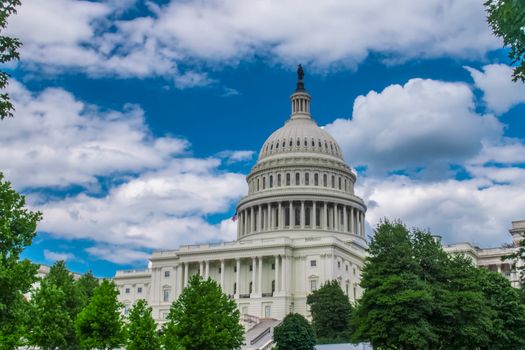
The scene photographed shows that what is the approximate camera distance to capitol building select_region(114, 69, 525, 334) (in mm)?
135000

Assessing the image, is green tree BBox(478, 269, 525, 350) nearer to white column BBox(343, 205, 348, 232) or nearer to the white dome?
white column BBox(343, 205, 348, 232)

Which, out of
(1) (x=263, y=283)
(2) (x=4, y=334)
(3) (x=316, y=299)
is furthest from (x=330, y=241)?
(2) (x=4, y=334)

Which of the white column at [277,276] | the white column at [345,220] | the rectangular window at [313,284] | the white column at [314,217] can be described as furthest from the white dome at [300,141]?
the rectangular window at [313,284]

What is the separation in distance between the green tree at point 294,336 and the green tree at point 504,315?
63.3ft

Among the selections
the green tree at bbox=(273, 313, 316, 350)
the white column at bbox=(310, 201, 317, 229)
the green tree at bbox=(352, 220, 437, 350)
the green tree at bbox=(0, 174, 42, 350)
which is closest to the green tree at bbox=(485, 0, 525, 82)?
the green tree at bbox=(0, 174, 42, 350)

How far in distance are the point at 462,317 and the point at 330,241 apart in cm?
6873

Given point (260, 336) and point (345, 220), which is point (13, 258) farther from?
point (345, 220)

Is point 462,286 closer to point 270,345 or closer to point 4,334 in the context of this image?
point 270,345

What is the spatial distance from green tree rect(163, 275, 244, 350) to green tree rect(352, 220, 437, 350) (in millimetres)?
Answer: 13302

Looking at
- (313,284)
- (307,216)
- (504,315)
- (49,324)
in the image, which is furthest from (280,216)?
(49,324)

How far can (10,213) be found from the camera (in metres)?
35.2

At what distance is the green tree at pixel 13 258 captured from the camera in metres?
32.3

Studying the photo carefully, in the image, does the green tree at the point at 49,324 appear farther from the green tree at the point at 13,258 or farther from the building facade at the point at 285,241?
the building facade at the point at 285,241

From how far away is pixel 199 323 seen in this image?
7044 centimetres
